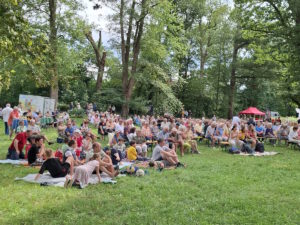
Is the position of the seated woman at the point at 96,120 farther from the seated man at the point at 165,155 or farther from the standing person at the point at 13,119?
the seated man at the point at 165,155

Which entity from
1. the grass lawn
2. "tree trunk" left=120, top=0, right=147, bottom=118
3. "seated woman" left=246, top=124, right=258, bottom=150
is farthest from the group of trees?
"seated woman" left=246, top=124, right=258, bottom=150

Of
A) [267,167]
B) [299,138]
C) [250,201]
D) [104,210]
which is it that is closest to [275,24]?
[299,138]

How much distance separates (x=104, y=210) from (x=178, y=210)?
137 cm

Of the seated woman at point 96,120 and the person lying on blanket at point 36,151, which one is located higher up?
the seated woman at point 96,120

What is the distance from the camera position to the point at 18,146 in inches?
408

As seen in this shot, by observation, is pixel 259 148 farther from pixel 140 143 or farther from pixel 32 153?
pixel 32 153

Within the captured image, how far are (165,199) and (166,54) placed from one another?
22227 mm

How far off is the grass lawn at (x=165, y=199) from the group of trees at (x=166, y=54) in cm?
239

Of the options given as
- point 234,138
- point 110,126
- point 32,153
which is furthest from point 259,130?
point 32,153

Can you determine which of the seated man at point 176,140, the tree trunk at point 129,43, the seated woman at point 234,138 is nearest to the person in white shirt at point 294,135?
the seated woman at point 234,138

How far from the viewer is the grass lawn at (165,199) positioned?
17.5ft

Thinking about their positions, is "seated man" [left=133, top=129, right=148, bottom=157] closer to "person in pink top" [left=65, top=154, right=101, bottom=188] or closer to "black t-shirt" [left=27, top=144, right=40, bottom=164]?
"black t-shirt" [left=27, top=144, right=40, bottom=164]

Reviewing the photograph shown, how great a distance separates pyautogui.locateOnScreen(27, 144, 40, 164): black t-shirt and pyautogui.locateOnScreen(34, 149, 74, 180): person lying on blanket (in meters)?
1.92

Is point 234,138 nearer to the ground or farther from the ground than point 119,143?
farther from the ground
